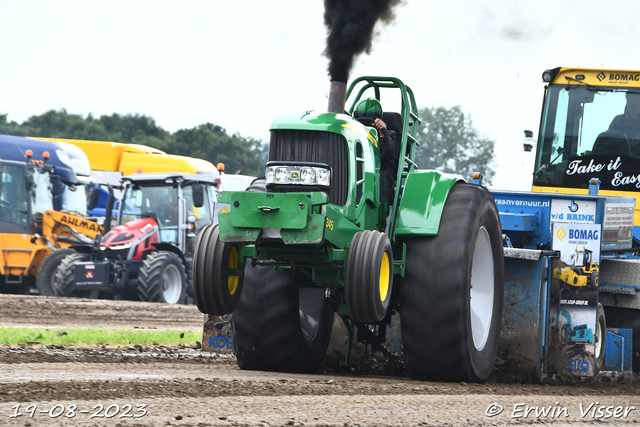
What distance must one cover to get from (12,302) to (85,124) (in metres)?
46.0

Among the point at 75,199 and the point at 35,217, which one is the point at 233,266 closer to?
the point at 35,217

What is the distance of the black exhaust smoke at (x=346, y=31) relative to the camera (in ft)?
23.7

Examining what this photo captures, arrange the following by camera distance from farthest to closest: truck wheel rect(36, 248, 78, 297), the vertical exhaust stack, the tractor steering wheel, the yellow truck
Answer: the yellow truck < truck wheel rect(36, 248, 78, 297) < the tractor steering wheel < the vertical exhaust stack

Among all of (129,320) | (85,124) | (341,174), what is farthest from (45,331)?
(85,124)

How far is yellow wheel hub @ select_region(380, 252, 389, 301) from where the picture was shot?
6.26 m

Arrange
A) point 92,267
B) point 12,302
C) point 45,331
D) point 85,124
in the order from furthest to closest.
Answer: point 85,124 → point 92,267 → point 12,302 → point 45,331

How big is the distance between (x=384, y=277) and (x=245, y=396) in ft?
4.70

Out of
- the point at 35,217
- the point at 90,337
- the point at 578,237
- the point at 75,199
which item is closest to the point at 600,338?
the point at 578,237

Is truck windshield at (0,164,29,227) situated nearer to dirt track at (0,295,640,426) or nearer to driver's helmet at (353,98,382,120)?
dirt track at (0,295,640,426)

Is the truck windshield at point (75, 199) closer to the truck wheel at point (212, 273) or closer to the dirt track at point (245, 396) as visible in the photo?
the dirt track at point (245, 396)

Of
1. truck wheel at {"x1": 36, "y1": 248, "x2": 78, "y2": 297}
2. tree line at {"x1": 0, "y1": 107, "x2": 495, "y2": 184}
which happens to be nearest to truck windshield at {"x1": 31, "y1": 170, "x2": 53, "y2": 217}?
truck wheel at {"x1": 36, "y1": 248, "x2": 78, "y2": 297}

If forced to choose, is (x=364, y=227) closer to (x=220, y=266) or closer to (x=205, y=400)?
(x=220, y=266)

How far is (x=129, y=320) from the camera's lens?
13211 mm

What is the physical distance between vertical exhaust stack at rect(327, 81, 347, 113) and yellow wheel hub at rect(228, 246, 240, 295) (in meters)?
1.34
